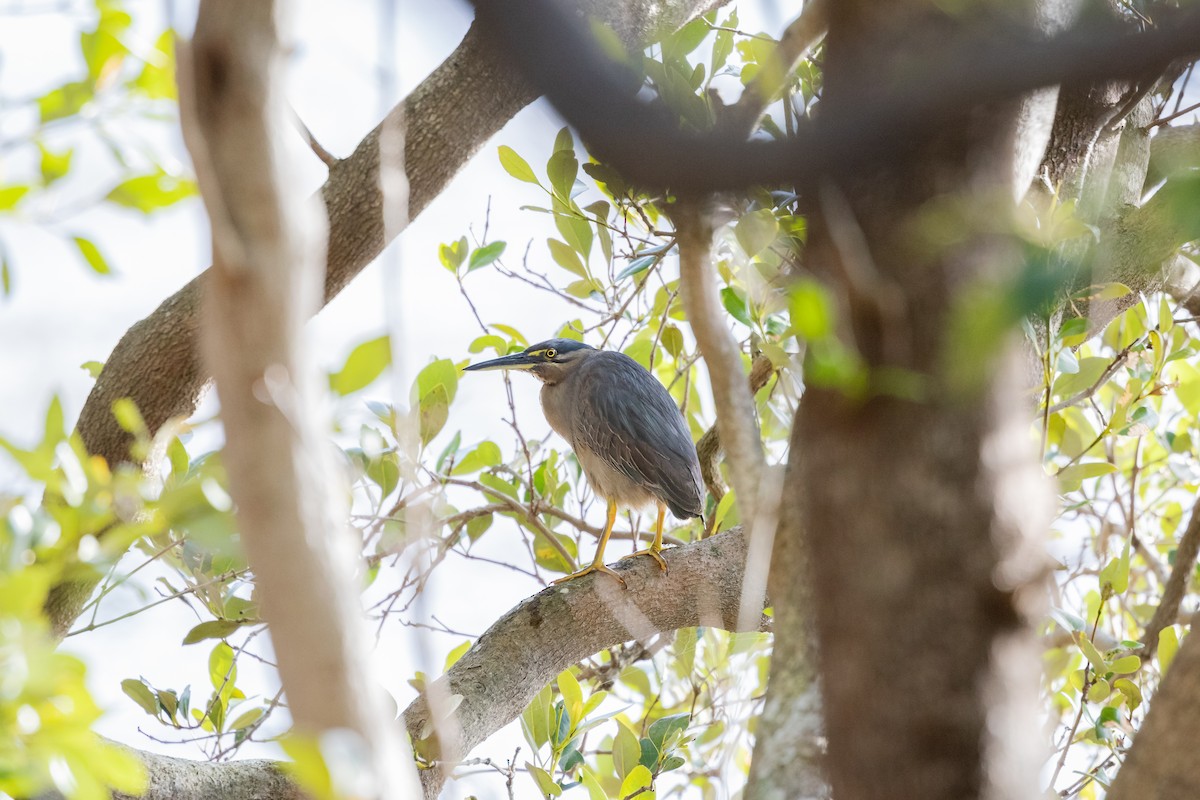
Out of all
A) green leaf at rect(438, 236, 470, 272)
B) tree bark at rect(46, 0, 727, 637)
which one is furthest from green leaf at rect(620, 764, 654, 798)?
green leaf at rect(438, 236, 470, 272)

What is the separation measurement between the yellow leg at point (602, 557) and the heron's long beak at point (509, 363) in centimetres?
65

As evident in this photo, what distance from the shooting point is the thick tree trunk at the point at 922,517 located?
95cm

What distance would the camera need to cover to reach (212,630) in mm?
2793

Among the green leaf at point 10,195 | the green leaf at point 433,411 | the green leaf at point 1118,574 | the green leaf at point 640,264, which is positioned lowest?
the green leaf at point 10,195

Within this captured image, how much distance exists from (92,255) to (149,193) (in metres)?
0.11

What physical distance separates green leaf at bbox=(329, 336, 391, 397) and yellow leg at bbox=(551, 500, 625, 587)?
200cm

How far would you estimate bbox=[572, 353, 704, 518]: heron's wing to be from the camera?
351 centimetres

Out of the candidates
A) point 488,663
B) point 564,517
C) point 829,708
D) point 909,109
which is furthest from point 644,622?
point 909,109

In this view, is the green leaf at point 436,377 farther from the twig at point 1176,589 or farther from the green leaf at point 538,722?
the twig at point 1176,589

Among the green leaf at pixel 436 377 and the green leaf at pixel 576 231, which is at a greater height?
the green leaf at pixel 576 231

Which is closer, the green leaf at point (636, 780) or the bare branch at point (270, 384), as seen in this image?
the bare branch at point (270, 384)

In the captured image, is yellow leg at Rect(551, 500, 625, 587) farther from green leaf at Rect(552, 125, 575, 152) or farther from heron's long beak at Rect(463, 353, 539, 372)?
green leaf at Rect(552, 125, 575, 152)

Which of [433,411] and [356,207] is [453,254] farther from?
[433,411]

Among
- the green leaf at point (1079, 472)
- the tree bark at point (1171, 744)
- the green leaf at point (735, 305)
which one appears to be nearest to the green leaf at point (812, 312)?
the tree bark at point (1171, 744)
